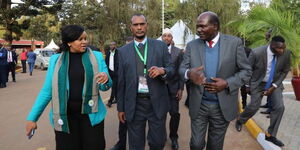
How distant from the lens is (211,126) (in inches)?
125

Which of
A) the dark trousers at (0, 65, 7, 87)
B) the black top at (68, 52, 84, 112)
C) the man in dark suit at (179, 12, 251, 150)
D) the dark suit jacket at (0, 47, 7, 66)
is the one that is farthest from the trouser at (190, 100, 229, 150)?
the dark suit jacket at (0, 47, 7, 66)

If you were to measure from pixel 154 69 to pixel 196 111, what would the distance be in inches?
A: 25.9

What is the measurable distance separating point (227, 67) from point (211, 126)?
0.69 metres

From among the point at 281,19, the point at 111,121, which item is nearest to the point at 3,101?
the point at 111,121

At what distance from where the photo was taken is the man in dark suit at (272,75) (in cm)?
439

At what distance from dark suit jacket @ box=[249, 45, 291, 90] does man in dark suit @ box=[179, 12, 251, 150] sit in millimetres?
1479

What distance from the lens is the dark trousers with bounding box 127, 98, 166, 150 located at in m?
3.31

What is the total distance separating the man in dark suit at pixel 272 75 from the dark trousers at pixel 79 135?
264cm

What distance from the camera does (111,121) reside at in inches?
252

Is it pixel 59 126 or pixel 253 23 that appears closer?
pixel 59 126

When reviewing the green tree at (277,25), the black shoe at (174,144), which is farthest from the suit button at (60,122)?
the green tree at (277,25)

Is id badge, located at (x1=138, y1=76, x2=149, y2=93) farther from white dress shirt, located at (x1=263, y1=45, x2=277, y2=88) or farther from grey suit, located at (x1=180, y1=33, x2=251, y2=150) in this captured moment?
white dress shirt, located at (x1=263, y1=45, x2=277, y2=88)

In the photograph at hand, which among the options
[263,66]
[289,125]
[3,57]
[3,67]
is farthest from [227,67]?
[3,57]

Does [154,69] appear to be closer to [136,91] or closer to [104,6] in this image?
[136,91]
